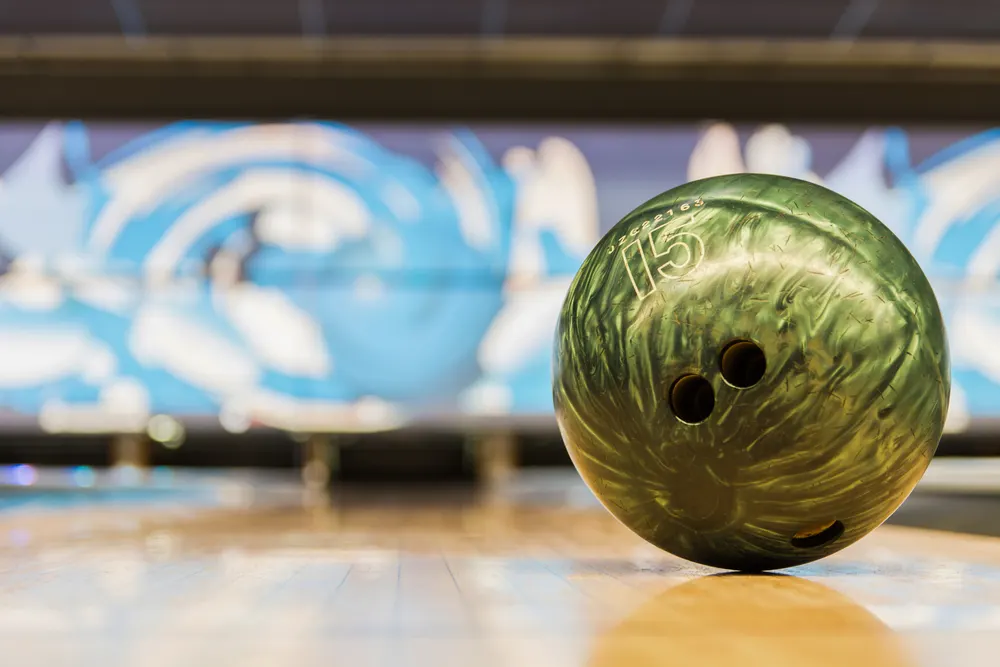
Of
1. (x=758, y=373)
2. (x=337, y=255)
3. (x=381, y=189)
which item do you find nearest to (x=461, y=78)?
(x=381, y=189)

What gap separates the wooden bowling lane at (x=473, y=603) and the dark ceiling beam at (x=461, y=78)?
4.72m

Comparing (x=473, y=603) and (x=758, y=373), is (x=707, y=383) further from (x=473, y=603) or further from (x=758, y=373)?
(x=473, y=603)

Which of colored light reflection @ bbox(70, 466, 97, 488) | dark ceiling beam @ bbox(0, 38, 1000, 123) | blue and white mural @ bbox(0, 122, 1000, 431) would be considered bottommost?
colored light reflection @ bbox(70, 466, 97, 488)

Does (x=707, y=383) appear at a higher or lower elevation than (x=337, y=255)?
lower

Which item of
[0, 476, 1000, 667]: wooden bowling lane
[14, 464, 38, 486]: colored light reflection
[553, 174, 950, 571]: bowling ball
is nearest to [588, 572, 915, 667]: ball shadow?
[0, 476, 1000, 667]: wooden bowling lane

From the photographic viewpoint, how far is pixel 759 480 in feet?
5.80

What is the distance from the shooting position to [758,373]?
1815 mm

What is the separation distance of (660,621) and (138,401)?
607cm

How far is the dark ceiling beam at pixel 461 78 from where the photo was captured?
23.7 feet

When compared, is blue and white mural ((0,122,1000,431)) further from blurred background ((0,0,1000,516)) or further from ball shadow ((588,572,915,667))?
ball shadow ((588,572,915,667))

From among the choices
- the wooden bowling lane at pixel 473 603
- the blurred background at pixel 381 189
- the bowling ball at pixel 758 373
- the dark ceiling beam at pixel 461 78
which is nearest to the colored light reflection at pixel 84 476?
the blurred background at pixel 381 189

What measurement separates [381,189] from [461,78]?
950 mm

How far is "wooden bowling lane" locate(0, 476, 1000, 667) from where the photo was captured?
125 centimetres

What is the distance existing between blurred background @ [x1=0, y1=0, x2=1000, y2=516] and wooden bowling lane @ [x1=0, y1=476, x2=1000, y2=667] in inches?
156
